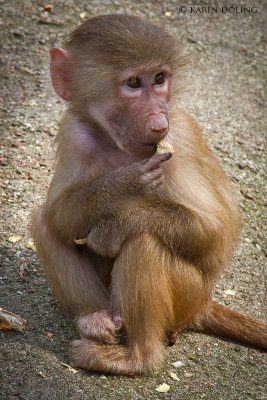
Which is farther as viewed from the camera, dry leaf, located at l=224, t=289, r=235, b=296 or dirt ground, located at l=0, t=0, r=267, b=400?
dry leaf, located at l=224, t=289, r=235, b=296

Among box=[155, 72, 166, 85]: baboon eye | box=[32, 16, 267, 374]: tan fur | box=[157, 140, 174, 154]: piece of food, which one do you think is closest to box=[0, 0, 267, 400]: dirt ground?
box=[32, 16, 267, 374]: tan fur

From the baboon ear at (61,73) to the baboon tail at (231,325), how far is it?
1.77m

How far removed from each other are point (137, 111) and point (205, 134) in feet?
9.08

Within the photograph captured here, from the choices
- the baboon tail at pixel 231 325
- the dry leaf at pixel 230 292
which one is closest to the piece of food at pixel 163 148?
the baboon tail at pixel 231 325

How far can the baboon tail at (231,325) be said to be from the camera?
4.50 m

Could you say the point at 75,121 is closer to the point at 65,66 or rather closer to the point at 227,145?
the point at 65,66

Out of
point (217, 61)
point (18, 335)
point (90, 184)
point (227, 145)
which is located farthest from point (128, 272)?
point (217, 61)

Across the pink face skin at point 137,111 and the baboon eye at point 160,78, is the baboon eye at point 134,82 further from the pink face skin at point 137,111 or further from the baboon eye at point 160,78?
the baboon eye at point 160,78

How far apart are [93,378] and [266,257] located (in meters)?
2.15

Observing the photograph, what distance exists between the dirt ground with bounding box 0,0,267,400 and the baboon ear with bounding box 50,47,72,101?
536 mm

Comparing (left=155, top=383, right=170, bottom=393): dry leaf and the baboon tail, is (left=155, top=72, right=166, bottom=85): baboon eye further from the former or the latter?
(left=155, top=383, right=170, bottom=393): dry leaf

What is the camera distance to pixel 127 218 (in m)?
3.99

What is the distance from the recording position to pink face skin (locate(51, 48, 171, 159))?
12.8 feet

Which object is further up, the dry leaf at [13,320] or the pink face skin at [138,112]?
the pink face skin at [138,112]
